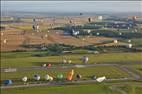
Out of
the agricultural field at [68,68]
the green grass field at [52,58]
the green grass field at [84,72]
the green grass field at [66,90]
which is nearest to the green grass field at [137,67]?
the agricultural field at [68,68]

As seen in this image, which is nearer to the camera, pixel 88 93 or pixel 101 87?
pixel 88 93

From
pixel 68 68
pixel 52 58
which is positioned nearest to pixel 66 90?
pixel 68 68

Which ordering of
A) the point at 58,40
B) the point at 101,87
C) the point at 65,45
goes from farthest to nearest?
the point at 58,40 → the point at 65,45 → the point at 101,87

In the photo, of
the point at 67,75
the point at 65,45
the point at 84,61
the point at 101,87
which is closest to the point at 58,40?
the point at 65,45

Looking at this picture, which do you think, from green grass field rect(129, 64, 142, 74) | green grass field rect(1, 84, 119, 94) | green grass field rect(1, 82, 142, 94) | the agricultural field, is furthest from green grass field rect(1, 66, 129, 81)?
green grass field rect(1, 84, 119, 94)

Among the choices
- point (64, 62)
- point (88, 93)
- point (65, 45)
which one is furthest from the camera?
point (65, 45)

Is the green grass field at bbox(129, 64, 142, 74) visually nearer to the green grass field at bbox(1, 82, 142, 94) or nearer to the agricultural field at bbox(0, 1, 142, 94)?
the agricultural field at bbox(0, 1, 142, 94)

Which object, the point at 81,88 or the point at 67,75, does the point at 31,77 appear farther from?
the point at 81,88

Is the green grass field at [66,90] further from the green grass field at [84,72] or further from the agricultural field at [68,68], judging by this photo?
the green grass field at [84,72]
